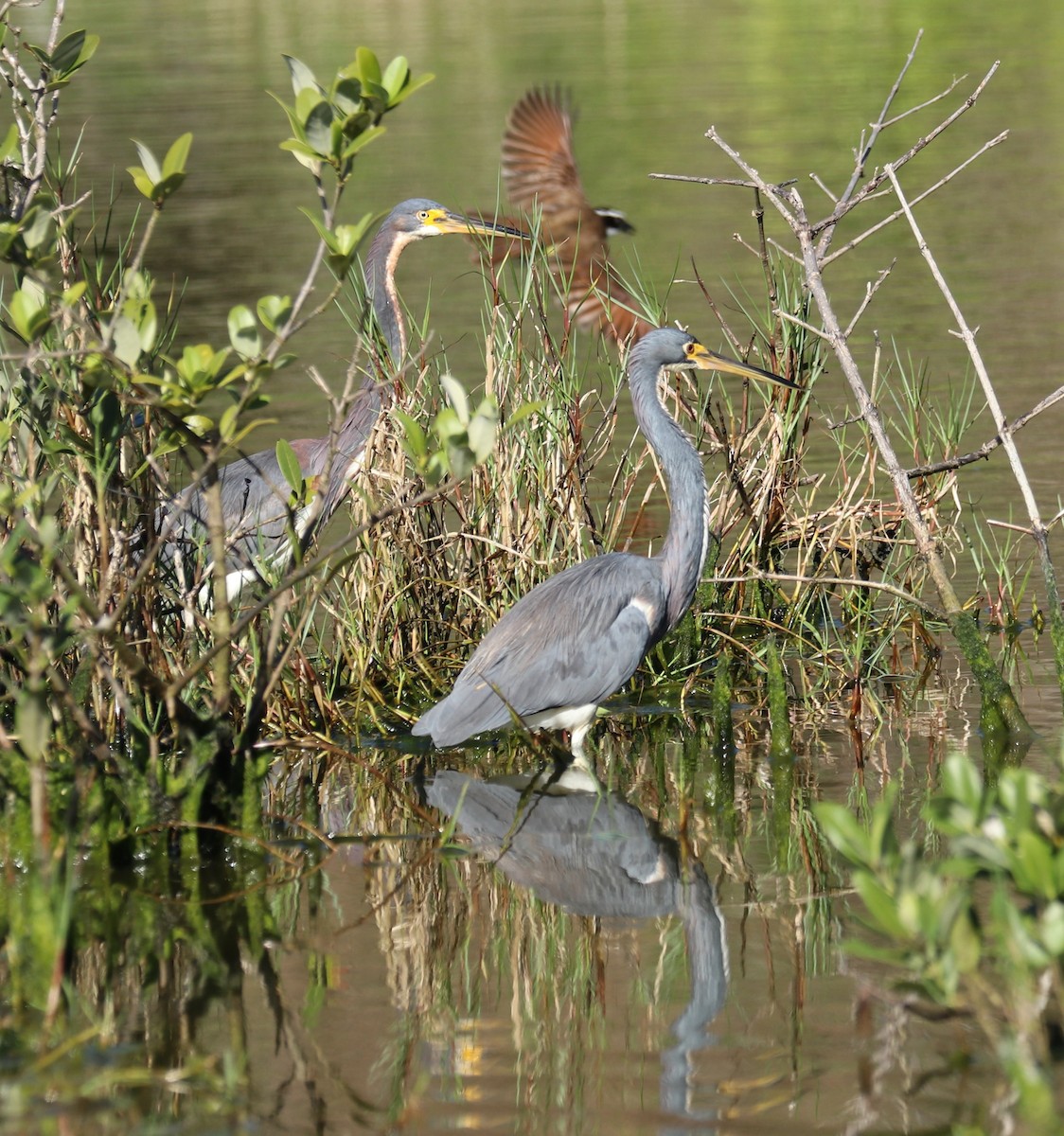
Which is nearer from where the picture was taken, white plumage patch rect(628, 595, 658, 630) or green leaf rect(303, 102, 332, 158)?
green leaf rect(303, 102, 332, 158)

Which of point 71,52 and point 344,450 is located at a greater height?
point 71,52

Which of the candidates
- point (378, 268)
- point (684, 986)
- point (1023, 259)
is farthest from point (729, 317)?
Result: point (684, 986)

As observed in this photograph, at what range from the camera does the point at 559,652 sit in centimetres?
549

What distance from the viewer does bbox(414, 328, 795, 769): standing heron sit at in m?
5.48

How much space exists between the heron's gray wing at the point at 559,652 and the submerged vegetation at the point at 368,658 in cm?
23

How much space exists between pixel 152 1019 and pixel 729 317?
892cm

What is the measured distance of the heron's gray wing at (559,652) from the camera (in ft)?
17.9

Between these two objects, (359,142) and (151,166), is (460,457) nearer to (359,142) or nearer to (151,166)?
(359,142)

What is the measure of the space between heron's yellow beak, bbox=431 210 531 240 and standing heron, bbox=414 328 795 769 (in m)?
1.41

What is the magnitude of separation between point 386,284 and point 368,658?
1.82 metres

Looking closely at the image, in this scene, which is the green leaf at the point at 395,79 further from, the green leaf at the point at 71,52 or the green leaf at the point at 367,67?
the green leaf at the point at 71,52

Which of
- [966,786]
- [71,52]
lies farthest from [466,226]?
[966,786]

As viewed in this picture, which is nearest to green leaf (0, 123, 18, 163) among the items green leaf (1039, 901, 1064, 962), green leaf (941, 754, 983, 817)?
green leaf (941, 754, 983, 817)

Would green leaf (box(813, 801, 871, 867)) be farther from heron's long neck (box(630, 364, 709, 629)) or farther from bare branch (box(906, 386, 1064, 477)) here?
heron's long neck (box(630, 364, 709, 629))
